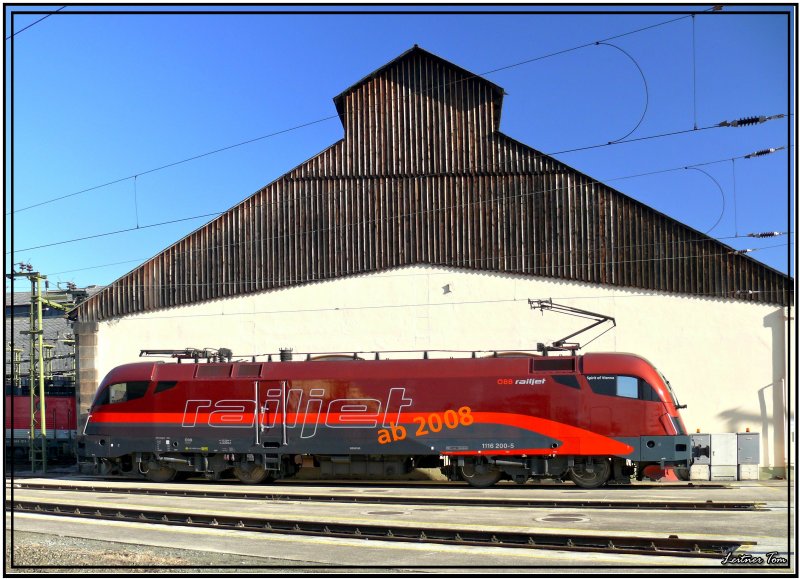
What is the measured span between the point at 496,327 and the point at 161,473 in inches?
515

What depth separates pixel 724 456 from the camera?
29422mm

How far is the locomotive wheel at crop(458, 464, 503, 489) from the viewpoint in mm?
25609

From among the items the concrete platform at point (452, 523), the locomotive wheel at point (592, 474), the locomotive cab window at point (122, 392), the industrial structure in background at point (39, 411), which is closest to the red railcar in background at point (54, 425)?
the industrial structure in background at point (39, 411)

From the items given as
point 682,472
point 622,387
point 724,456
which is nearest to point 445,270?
point 622,387

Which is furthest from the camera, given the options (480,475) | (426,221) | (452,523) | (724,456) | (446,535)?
(426,221)

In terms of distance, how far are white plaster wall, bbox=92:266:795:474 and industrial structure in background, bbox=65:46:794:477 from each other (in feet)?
0.18

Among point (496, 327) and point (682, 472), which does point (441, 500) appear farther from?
point (496, 327)

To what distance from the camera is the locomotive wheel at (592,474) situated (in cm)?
2469

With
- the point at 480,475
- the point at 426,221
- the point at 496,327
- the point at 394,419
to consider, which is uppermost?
the point at 426,221

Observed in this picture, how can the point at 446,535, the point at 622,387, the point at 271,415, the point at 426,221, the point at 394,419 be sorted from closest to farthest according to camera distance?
the point at 446,535 → the point at 622,387 → the point at 394,419 → the point at 271,415 → the point at 426,221

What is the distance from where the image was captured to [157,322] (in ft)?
114

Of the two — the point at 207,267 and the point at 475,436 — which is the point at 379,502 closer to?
the point at 475,436

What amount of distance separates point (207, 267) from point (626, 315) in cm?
1663

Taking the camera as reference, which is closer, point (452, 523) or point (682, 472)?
point (452, 523)
